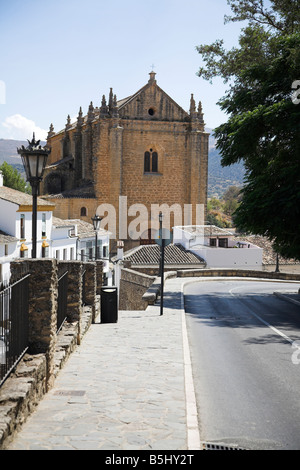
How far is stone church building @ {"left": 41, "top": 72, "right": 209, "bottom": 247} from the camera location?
179 ft

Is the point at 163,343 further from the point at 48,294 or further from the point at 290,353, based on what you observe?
the point at 48,294

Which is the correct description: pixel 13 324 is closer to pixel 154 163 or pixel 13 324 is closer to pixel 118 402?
pixel 118 402

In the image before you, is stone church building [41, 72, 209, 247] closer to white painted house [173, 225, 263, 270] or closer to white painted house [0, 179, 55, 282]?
white painted house [173, 225, 263, 270]

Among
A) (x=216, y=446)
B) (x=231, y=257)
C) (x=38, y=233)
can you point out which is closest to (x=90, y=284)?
(x=216, y=446)

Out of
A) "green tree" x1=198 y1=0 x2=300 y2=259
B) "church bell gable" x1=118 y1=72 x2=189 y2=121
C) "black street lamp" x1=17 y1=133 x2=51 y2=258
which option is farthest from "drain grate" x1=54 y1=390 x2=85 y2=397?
"church bell gable" x1=118 y1=72 x2=189 y2=121

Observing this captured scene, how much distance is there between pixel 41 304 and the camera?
300 inches

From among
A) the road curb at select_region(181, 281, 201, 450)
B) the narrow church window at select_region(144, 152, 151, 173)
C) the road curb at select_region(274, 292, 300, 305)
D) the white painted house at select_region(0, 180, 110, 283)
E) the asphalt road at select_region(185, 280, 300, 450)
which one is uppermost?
the narrow church window at select_region(144, 152, 151, 173)

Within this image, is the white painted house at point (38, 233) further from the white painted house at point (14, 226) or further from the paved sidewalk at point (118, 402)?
the paved sidewalk at point (118, 402)

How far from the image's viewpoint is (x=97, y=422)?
21.3 ft

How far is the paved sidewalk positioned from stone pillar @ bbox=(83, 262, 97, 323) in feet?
7.88

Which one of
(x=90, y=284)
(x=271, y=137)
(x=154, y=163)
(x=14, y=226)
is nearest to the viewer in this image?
(x=90, y=284)

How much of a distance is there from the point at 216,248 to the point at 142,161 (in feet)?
48.3

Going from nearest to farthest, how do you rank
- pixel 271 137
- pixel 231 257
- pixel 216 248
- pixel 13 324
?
pixel 13 324 → pixel 271 137 → pixel 216 248 → pixel 231 257

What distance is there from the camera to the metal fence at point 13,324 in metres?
6.43
